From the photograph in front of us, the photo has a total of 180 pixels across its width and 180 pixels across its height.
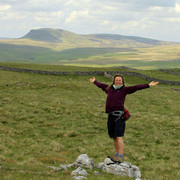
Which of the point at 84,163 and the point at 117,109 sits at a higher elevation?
the point at 117,109

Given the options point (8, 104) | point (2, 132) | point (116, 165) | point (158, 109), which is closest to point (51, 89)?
point (8, 104)

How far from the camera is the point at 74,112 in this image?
77.7 ft

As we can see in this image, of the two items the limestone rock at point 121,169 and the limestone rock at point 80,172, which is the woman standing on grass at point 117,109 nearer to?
the limestone rock at point 121,169

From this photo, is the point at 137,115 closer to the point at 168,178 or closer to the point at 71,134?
the point at 71,134

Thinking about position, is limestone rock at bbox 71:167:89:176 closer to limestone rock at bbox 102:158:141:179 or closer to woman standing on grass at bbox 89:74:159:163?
limestone rock at bbox 102:158:141:179

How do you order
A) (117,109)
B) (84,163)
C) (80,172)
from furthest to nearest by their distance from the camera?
(84,163) < (117,109) < (80,172)

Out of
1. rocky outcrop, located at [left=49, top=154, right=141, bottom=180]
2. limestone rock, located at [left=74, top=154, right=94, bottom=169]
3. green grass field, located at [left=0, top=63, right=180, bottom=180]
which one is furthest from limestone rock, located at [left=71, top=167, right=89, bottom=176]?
limestone rock, located at [left=74, top=154, right=94, bottom=169]

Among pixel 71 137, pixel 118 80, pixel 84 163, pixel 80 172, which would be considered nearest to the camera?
pixel 80 172

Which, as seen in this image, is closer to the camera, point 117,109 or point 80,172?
point 80,172

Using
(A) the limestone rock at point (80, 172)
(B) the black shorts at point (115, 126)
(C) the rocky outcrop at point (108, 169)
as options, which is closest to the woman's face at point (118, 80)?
(B) the black shorts at point (115, 126)

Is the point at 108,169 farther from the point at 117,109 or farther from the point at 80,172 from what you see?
the point at 117,109

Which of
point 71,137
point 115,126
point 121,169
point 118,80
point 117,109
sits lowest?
point 71,137

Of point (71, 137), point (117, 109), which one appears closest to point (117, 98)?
point (117, 109)

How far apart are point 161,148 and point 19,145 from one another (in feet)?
28.4
